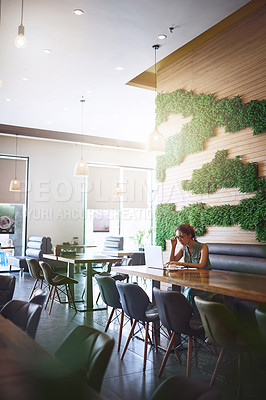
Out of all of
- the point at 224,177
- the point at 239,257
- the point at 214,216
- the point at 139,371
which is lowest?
the point at 139,371

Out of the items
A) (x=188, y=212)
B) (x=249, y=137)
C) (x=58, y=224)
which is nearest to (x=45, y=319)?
(x=188, y=212)

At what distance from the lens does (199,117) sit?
6.68 meters

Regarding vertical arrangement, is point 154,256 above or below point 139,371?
above

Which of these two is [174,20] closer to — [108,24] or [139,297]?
[108,24]

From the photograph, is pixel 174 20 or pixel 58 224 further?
pixel 58 224

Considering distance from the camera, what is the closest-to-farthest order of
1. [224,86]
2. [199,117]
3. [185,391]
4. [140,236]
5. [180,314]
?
1. [185,391]
2. [180,314]
3. [224,86]
4. [199,117]
5. [140,236]

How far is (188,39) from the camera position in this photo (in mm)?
6266

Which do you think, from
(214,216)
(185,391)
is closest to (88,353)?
(185,391)

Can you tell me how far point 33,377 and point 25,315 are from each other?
4.46 feet

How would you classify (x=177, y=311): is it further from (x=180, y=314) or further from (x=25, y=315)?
(x=25, y=315)

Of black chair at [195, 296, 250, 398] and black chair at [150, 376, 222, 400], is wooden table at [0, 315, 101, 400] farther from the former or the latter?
black chair at [195, 296, 250, 398]

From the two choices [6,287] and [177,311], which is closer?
[177,311]

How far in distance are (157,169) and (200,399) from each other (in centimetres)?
654

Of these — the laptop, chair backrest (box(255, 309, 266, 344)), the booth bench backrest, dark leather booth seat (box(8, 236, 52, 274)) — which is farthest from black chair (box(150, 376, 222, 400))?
dark leather booth seat (box(8, 236, 52, 274))
